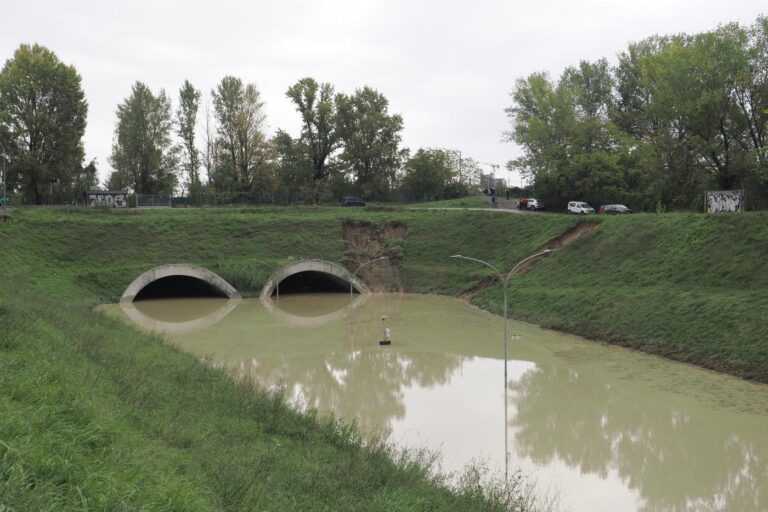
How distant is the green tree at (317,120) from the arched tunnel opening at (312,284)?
18467mm

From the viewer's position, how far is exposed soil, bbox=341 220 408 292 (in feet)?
179

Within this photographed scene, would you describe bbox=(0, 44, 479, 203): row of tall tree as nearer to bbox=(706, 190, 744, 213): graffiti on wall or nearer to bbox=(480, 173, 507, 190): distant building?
bbox=(480, 173, 507, 190): distant building

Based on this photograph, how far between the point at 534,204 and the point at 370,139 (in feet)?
66.9

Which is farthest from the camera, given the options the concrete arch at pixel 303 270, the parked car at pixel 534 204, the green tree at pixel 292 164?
the green tree at pixel 292 164

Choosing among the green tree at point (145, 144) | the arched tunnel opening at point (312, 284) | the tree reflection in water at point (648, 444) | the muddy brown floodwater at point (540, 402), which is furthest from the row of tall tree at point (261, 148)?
the tree reflection in water at point (648, 444)

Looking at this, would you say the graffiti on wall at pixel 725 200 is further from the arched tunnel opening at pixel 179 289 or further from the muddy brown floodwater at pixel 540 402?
the arched tunnel opening at pixel 179 289

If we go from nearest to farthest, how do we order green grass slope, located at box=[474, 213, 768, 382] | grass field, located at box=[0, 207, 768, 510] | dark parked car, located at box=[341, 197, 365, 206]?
1. grass field, located at box=[0, 207, 768, 510]
2. green grass slope, located at box=[474, 213, 768, 382]
3. dark parked car, located at box=[341, 197, 365, 206]

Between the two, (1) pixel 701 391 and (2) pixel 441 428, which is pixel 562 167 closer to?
(1) pixel 701 391

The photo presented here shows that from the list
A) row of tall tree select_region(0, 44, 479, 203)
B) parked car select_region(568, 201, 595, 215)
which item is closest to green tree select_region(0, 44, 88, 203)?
row of tall tree select_region(0, 44, 479, 203)

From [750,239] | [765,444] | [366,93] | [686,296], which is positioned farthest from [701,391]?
[366,93]

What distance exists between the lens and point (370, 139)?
7431 centimetres

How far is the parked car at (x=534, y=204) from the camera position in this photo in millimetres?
64188

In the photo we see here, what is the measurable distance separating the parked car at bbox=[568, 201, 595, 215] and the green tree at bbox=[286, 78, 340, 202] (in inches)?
1116

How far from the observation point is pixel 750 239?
3347 cm
